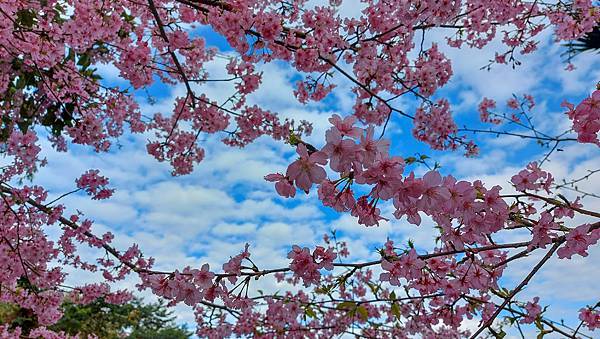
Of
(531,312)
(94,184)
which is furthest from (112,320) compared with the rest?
(531,312)

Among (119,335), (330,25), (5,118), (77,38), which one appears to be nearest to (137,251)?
(77,38)

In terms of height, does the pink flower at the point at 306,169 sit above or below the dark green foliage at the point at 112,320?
below

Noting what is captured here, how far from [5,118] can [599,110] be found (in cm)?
625

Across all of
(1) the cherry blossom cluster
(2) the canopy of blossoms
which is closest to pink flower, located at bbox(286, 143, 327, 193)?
(2) the canopy of blossoms

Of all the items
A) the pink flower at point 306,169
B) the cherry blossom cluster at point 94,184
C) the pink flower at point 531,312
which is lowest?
the pink flower at point 306,169

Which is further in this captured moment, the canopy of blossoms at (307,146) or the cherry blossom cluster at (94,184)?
the cherry blossom cluster at (94,184)

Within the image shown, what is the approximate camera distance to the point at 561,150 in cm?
463

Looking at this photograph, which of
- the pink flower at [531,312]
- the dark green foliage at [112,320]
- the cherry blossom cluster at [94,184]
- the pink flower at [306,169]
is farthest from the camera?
the dark green foliage at [112,320]

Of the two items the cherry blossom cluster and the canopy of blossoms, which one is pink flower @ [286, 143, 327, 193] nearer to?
the canopy of blossoms

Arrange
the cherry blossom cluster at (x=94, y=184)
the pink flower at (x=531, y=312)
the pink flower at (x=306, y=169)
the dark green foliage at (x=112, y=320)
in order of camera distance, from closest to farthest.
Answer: the pink flower at (x=306, y=169), the pink flower at (x=531, y=312), the cherry blossom cluster at (x=94, y=184), the dark green foliage at (x=112, y=320)

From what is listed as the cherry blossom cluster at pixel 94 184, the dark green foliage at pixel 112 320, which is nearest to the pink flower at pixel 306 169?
the cherry blossom cluster at pixel 94 184

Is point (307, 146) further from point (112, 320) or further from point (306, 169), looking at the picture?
point (112, 320)

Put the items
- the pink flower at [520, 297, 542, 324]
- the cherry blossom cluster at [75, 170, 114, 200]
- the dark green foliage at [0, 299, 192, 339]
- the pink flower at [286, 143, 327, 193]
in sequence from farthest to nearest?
the dark green foliage at [0, 299, 192, 339]
the cherry blossom cluster at [75, 170, 114, 200]
the pink flower at [520, 297, 542, 324]
the pink flower at [286, 143, 327, 193]

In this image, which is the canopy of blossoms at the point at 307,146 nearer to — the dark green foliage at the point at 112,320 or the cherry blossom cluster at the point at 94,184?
the cherry blossom cluster at the point at 94,184
